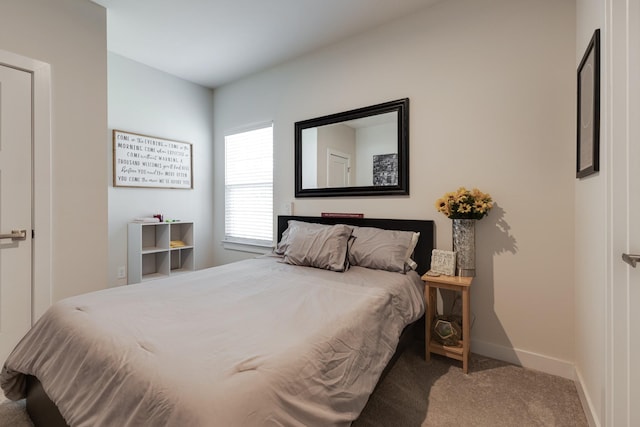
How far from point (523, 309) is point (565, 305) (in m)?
0.24

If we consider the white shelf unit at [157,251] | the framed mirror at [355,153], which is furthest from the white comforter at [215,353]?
the white shelf unit at [157,251]

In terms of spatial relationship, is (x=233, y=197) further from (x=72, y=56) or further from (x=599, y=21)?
(x=599, y=21)

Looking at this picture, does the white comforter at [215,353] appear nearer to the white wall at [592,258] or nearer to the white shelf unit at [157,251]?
the white wall at [592,258]

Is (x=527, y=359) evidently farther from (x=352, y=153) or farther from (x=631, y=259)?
(x=352, y=153)

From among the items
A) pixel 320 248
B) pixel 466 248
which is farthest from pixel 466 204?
pixel 320 248

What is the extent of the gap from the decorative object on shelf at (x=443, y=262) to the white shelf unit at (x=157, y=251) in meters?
2.85

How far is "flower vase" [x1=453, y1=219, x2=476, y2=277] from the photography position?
2.17 meters

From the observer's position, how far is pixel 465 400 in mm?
1729

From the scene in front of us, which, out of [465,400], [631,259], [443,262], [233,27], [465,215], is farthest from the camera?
[233,27]

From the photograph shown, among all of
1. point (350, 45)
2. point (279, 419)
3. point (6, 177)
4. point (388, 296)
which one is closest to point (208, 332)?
point (279, 419)

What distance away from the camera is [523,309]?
212 centimetres

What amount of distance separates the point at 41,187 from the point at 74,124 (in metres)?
0.56

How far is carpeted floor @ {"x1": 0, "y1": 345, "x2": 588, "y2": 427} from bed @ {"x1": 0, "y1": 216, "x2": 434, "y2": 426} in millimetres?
366

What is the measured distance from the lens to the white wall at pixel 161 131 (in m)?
3.20
